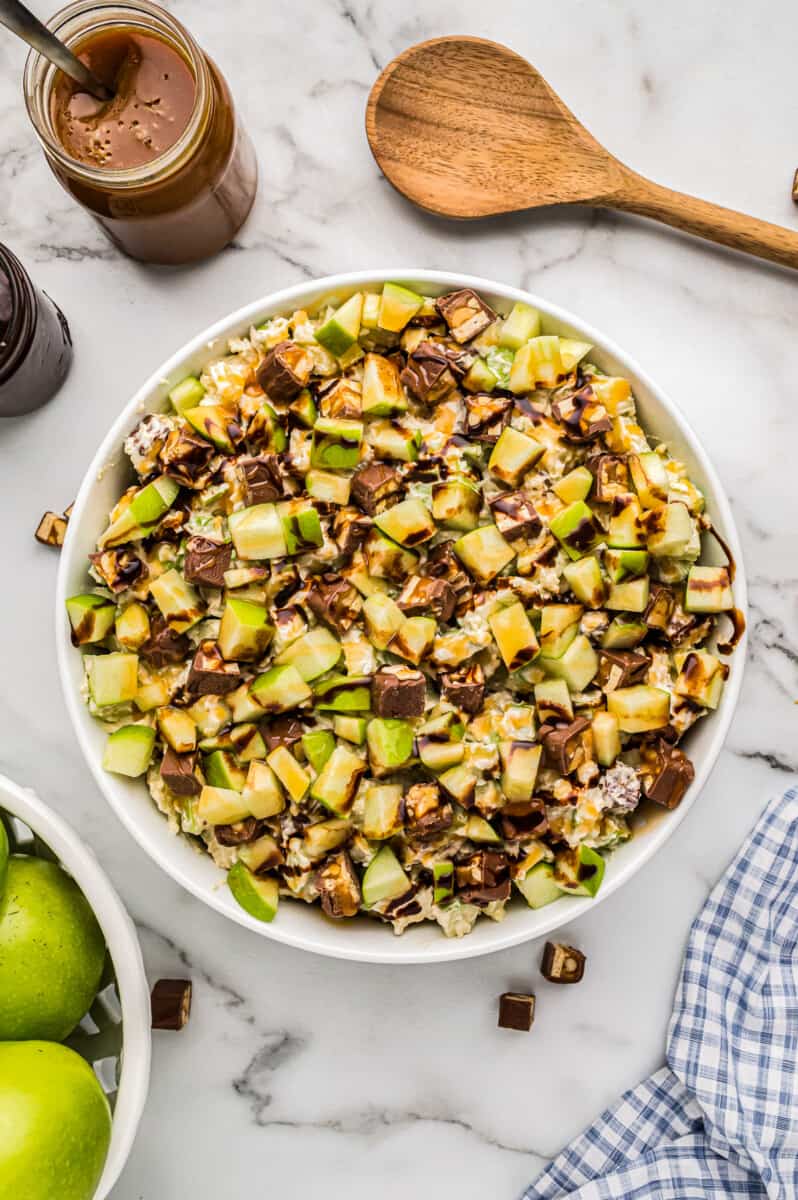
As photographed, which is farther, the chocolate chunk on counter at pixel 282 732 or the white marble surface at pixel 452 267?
the white marble surface at pixel 452 267

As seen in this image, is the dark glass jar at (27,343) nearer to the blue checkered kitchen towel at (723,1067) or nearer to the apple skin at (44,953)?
the apple skin at (44,953)

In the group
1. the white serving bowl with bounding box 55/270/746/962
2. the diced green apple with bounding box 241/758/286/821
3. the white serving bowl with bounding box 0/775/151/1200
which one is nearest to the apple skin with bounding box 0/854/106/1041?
the white serving bowl with bounding box 0/775/151/1200

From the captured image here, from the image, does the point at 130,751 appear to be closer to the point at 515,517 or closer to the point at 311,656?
the point at 311,656

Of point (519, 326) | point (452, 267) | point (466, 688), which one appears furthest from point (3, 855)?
point (452, 267)

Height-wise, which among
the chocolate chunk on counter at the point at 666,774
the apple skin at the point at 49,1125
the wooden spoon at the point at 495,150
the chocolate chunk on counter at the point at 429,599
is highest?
the wooden spoon at the point at 495,150

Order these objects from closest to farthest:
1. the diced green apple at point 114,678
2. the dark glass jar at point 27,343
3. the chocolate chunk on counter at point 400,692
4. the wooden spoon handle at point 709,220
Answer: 1. the chocolate chunk on counter at point 400,692
2. the diced green apple at point 114,678
3. the dark glass jar at point 27,343
4. the wooden spoon handle at point 709,220

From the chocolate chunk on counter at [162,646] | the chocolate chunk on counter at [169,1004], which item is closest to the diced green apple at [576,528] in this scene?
the chocolate chunk on counter at [162,646]

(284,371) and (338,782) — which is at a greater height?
(284,371)

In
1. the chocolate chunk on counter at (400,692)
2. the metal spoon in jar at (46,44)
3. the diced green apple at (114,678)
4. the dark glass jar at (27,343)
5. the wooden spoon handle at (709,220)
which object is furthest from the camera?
the wooden spoon handle at (709,220)
